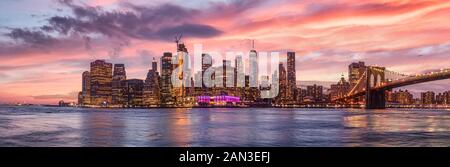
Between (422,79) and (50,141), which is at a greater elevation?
(422,79)

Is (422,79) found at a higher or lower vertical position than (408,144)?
higher

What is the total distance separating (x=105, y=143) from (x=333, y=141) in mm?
11625
